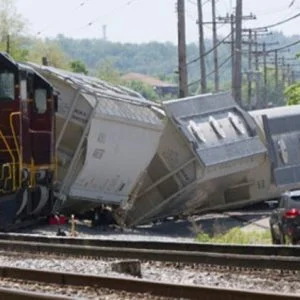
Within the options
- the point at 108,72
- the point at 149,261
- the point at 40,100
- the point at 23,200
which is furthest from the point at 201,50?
the point at 108,72

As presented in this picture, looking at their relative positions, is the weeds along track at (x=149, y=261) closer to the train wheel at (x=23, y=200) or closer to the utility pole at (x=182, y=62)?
the train wheel at (x=23, y=200)

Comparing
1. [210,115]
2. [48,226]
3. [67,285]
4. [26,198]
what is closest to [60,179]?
[48,226]

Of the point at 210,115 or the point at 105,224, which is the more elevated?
the point at 210,115

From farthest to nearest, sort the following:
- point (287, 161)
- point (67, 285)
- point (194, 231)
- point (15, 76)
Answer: point (287, 161), point (194, 231), point (15, 76), point (67, 285)

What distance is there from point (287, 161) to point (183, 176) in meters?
4.17

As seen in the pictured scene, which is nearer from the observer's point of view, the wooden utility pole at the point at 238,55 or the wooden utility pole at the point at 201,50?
the wooden utility pole at the point at 238,55

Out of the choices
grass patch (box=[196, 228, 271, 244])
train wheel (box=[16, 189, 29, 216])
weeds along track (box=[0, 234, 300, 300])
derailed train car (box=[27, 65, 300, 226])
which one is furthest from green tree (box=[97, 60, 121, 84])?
weeds along track (box=[0, 234, 300, 300])

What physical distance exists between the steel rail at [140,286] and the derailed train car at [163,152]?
14109 millimetres

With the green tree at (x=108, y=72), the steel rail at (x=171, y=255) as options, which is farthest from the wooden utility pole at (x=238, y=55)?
the green tree at (x=108, y=72)

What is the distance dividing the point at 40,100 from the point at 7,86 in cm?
190

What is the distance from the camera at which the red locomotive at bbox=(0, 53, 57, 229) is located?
2142cm

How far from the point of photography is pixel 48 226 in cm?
2461

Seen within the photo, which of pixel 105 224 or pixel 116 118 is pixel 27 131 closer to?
pixel 116 118

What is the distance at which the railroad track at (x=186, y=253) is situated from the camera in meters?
11.9
